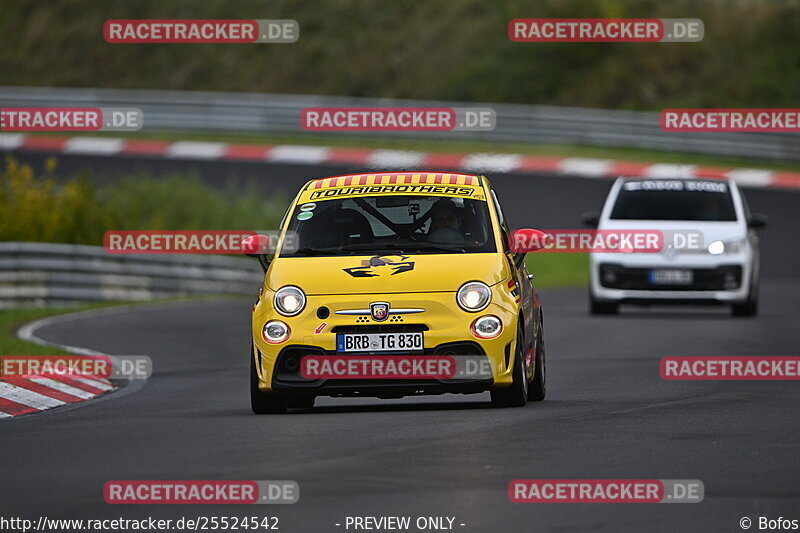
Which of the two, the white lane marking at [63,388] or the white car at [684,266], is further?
the white car at [684,266]

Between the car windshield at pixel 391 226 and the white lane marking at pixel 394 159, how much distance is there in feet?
80.9

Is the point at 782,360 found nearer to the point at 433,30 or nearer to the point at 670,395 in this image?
the point at 670,395

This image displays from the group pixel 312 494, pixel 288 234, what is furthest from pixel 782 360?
pixel 312 494

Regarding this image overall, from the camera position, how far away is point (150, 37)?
5688cm

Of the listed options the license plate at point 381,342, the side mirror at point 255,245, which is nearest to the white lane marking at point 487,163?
the side mirror at point 255,245

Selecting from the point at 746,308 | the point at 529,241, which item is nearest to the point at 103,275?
the point at 746,308

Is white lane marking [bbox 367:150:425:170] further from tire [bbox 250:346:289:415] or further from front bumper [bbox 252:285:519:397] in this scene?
front bumper [bbox 252:285:519:397]

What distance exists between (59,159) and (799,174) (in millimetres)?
15144

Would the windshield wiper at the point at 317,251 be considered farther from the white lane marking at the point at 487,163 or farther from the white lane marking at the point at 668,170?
the white lane marking at the point at 668,170

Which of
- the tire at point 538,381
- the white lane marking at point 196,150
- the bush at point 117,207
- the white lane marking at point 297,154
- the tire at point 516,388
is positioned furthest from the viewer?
the white lane marking at point 196,150

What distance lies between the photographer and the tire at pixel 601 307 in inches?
927

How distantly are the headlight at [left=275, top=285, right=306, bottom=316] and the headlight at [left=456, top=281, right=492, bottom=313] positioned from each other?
1009 mm

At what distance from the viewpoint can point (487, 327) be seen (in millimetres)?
12273

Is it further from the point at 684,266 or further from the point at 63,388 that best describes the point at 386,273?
the point at 684,266
